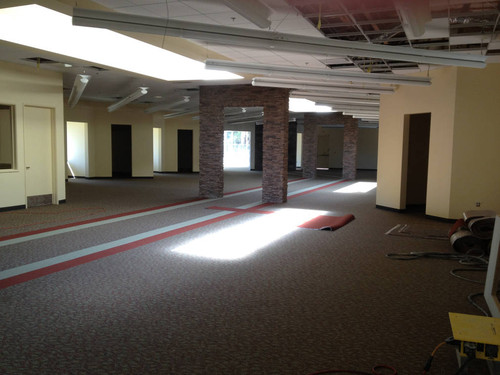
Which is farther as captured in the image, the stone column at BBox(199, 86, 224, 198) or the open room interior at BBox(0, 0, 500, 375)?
the stone column at BBox(199, 86, 224, 198)

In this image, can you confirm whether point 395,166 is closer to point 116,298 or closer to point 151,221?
point 151,221

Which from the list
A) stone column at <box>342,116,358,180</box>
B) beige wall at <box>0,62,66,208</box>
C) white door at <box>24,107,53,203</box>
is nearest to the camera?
beige wall at <box>0,62,66,208</box>

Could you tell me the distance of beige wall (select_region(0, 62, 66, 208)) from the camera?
10375mm

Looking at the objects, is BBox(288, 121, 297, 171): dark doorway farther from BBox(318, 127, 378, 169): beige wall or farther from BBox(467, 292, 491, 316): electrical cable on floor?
BBox(467, 292, 491, 316): electrical cable on floor

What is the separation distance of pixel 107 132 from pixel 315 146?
34.1ft

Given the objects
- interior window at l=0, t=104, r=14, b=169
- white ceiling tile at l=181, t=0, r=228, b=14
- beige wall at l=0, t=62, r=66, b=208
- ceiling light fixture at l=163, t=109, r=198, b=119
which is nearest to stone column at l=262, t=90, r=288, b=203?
beige wall at l=0, t=62, r=66, b=208

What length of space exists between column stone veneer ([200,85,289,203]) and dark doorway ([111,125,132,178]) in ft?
28.0

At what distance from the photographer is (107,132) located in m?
20.3

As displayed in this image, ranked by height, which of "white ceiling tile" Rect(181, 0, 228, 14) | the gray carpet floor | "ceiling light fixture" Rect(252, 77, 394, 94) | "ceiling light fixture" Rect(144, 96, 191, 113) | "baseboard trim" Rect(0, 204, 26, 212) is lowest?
the gray carpet floor

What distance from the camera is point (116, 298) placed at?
188 inches

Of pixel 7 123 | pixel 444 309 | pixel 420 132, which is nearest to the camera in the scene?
pixel 444 309

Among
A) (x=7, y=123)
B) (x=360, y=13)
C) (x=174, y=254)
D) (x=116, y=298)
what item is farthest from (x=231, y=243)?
(x=7, y=123)

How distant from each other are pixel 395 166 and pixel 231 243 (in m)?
6.10

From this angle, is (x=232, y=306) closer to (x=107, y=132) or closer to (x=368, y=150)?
(x=107, y=132)
